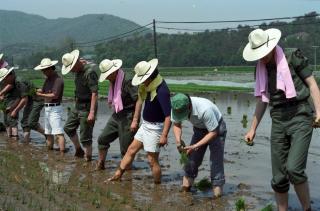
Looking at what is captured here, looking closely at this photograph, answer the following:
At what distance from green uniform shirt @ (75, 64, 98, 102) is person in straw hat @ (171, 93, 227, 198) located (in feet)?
8.34

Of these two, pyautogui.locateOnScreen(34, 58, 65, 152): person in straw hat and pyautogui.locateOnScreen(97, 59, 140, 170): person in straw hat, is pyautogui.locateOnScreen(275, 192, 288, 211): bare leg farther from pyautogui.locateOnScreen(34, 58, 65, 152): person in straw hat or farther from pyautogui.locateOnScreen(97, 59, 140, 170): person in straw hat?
pyautogui.locateOnScreen(34, 58, 65, 152): person in straw hat

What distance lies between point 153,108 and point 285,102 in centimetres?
220

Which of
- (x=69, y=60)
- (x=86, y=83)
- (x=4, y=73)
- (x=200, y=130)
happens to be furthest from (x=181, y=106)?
(x=4, y=73)

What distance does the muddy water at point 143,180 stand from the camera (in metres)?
6.23

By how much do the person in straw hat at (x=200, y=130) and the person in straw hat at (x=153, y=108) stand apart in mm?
477

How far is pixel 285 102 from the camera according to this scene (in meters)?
5.16

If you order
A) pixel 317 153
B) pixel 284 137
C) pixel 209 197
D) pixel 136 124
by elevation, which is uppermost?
pixel 284 137

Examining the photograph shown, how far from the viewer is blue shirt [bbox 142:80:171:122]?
672 cm

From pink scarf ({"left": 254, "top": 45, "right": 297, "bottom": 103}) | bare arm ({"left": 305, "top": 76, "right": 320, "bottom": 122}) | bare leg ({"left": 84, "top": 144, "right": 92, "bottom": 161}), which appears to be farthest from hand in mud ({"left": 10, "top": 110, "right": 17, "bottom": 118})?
bare arm ({"left": 305, "top": 76, "right": 320, "bottom": 122})

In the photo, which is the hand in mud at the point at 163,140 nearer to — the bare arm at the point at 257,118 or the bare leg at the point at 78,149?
the bare arm at the point at 257,118

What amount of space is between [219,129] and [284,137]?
1301 mm

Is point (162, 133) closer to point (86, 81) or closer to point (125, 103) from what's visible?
point (125, 103)

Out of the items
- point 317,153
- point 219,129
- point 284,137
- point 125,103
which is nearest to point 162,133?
point 219,129

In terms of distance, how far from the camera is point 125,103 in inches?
312
